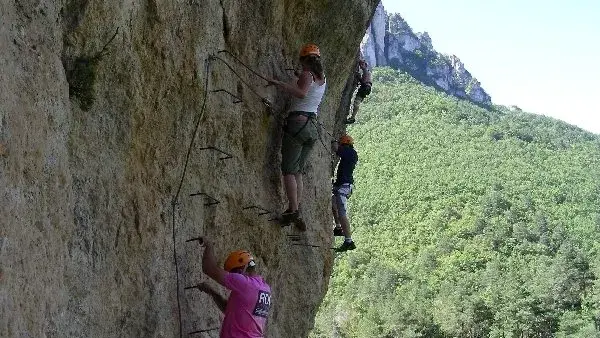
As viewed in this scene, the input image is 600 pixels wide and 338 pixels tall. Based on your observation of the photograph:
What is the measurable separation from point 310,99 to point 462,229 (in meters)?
83.5

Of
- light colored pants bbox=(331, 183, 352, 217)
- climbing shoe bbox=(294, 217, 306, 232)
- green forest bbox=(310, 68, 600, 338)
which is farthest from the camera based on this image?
green forest bbox=(310, 68, 600, 338)

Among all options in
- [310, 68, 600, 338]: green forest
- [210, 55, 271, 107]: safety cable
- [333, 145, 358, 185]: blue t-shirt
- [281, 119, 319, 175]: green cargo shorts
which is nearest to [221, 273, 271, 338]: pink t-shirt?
[210, 55, 271, 107]: safety cable

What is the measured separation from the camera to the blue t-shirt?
37.4ft

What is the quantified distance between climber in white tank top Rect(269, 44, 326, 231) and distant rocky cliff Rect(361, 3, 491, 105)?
147474 mm

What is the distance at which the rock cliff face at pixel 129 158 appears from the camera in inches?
163

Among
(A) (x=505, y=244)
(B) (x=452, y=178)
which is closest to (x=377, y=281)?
(A) (x=505, y=244)

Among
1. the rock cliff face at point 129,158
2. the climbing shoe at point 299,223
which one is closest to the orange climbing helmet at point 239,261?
the rock cliff face at point 129,158

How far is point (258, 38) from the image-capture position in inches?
313

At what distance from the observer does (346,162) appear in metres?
11.4

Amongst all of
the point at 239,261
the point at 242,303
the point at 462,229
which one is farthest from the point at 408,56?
the point at 242,303

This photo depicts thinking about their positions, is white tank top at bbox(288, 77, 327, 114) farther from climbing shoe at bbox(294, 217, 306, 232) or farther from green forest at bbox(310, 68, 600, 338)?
green forest at bbox(310, 68, 600, 338)

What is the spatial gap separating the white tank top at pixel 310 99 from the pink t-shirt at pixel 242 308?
2675 millimetres

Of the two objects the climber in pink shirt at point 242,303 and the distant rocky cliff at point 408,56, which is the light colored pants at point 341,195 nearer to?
the climber in pink shirt at point 242,303

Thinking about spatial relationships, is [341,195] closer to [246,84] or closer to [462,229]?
[246,84]
